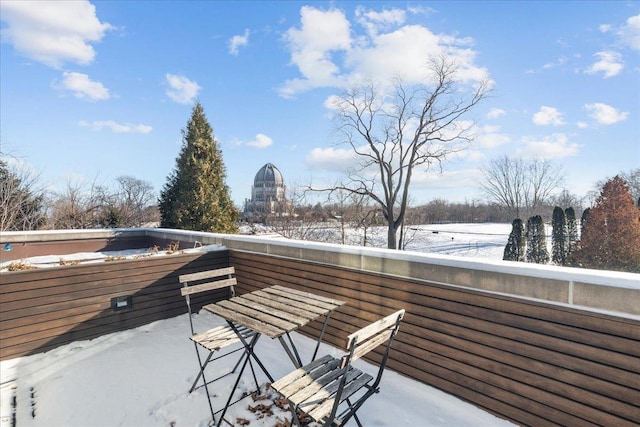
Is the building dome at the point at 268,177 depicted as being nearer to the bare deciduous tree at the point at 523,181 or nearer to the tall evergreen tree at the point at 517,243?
the bare deciduous tree at the point at 523,181

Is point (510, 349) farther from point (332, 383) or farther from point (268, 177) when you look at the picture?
point (268, 177)

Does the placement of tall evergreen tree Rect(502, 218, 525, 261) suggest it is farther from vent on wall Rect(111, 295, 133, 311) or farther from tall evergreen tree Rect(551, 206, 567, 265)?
vent on wall Rect(111, 295, 133, 311)

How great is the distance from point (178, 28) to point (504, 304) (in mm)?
8816

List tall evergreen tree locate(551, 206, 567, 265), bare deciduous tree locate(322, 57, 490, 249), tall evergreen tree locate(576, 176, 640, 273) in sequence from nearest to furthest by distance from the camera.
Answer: tall evergreen tree locate(576, 176, 640, 273) → tall evergreen tree locate(551, 206, 567, 265) → bare deciduous tree locate(322, 57, 490, 249)

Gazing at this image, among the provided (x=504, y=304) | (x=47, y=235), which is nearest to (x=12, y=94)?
(x=47, y=235)

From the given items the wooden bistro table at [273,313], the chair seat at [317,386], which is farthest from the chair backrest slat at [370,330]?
the wooden bistro table at [273,313]

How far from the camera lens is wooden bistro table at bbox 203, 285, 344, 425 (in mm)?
2240

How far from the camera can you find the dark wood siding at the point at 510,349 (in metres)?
1.95

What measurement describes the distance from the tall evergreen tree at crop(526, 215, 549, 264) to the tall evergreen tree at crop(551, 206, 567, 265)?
1.41 ft

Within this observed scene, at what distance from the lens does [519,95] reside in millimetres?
12250

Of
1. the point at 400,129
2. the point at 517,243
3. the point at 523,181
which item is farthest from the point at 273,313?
the point at 523,181

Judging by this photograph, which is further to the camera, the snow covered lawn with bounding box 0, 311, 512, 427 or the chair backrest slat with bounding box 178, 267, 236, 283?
the chair backrest slat with bounding box 178, 267, 236, 283

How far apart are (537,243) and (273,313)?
18.3 m

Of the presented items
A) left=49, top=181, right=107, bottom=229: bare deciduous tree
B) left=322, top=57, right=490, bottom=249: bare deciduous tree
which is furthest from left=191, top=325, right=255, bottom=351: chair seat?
left=322, top=57, right=490, bottom=249: bare deciduous tree
